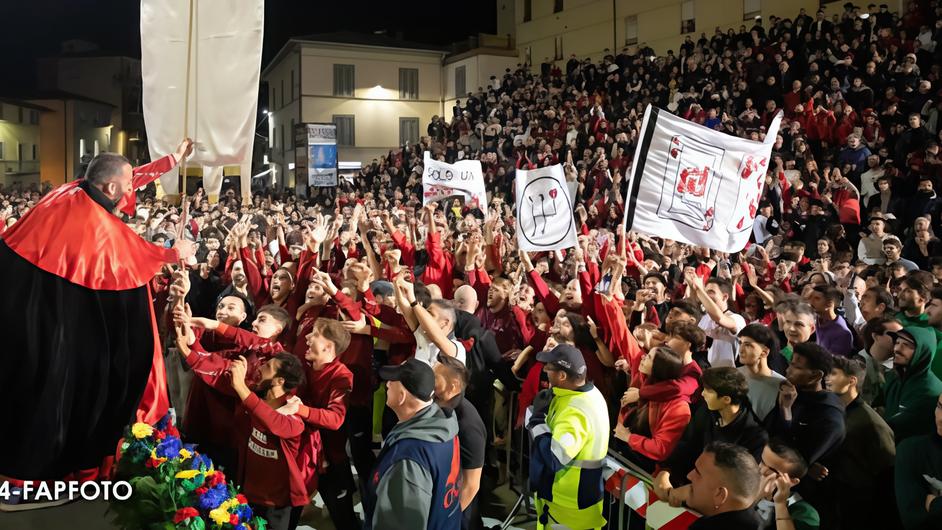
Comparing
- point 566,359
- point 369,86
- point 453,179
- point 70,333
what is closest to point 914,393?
point 566,359

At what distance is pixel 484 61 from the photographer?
133 feet

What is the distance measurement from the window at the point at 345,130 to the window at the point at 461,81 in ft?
21.3

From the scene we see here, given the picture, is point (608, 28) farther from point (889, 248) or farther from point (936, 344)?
point (936, 344)

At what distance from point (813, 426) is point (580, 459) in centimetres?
120

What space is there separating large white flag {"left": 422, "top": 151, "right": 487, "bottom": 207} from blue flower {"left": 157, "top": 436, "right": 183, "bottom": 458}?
902 centimetres

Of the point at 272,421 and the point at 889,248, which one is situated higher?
the point at 889,248

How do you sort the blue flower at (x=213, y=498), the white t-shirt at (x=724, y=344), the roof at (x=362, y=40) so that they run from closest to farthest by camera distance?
the blue flower at (x=213, y=498)
the white t-shirt at (x=724, y=344)
the roof at (x=362, y=40)

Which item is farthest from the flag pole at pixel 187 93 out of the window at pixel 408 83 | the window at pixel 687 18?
the window at pixel 408 83

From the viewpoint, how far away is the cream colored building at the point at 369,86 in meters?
44.0

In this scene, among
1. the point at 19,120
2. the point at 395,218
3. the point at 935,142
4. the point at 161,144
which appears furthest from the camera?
the point at 19,120

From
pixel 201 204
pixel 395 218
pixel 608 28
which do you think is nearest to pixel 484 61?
pixel 608 28

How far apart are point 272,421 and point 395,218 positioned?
33.4 ft

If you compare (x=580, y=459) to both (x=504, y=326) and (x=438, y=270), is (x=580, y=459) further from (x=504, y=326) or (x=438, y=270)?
(x=438, y=270)

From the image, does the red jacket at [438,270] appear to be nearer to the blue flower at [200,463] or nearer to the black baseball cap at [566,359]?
the black baseball cap at [566,359]
